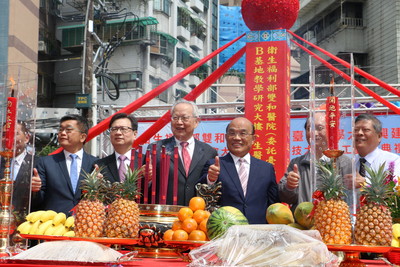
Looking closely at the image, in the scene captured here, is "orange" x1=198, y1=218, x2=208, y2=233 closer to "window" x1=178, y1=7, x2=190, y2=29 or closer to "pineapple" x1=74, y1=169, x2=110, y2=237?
"pineapple" x1=74, y1=169, x2=110, y2=237

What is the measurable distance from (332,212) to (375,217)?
0.16m

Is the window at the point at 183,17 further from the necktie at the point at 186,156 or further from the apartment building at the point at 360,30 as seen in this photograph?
the necktie at the point at 186,156

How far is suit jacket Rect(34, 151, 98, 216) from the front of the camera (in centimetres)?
338

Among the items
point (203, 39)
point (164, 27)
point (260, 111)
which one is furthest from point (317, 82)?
point (203, 39)

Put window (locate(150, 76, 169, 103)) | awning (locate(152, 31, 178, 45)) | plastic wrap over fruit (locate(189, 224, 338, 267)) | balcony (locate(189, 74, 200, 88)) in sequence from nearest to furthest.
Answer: plastic wrap over fruit (locate(189, 224, 338, 267)), window (locate(150, 76, 169, 103)), awning (locate(152, 31, 178, 45)), balcony (locate(189, 74, 200, 88))

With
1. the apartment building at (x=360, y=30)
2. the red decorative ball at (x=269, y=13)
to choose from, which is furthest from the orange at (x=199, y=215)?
the apartment building at (x=360, y=30)

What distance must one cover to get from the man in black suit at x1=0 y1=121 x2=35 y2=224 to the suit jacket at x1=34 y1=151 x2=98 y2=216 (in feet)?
2.86

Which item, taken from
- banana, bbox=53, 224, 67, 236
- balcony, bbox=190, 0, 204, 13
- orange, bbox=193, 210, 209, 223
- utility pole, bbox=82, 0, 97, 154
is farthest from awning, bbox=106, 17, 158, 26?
orange, bbox=193, 210, 209, 223

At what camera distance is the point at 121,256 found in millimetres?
1994

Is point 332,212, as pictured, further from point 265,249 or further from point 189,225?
point 189,225

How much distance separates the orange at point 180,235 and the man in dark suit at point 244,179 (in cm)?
81

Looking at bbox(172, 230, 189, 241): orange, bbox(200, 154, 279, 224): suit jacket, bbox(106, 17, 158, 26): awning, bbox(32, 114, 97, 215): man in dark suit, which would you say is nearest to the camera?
bbox(172, 230, 189, 241): orange

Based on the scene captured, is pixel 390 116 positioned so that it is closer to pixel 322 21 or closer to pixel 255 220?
pixel 255 220

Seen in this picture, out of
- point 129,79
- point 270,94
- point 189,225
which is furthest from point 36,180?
point 129,79
